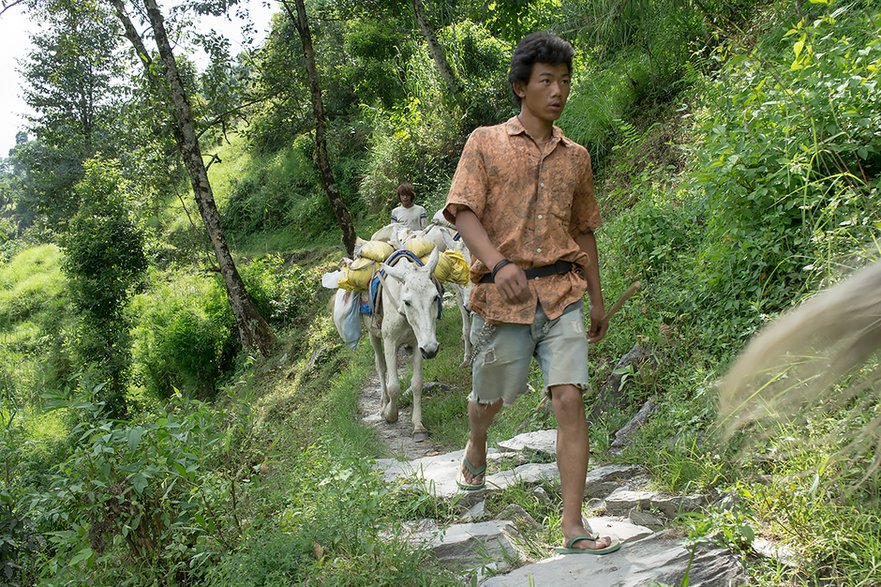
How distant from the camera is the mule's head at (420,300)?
6.61 metres

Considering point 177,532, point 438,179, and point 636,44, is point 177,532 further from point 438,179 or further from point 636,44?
point 438,179

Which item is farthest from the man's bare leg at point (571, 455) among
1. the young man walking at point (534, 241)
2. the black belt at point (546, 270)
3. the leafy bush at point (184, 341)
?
the leafy bush at point (184, 341)

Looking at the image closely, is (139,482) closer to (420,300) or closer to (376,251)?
(420,300)

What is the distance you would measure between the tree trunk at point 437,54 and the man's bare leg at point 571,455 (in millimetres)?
12677

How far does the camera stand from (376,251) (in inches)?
305

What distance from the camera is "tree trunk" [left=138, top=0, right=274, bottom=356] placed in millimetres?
13172

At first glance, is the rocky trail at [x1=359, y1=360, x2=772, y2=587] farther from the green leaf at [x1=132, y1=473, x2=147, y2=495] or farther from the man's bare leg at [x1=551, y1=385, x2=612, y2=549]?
the green leaf at [x1=132, y1=473, x2=147, y2=495]

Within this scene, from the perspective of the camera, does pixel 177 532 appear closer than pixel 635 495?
No

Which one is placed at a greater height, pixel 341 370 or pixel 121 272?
pixel 121 272

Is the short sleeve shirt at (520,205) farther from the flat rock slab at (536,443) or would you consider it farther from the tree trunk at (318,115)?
the tree trunk at (318,115)

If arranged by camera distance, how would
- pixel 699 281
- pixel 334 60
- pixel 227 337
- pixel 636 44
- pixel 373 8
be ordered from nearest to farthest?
pixel 699 281 → pixel 636 44 → pixel 373 8 → pixel 227 337 → pixel 334 60

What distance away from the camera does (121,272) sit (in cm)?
1748

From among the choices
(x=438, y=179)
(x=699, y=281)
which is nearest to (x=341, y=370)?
(x=438, y=179)

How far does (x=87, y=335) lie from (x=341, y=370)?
8.56m
